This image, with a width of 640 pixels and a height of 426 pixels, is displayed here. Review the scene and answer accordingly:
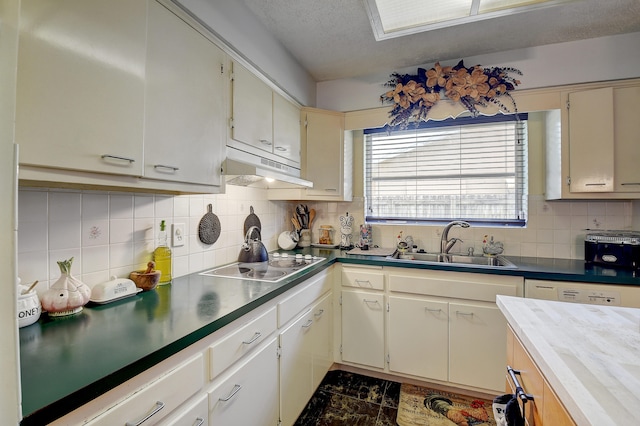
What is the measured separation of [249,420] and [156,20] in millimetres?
1642

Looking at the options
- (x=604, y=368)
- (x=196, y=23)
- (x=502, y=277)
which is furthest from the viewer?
(x=502, y=277)

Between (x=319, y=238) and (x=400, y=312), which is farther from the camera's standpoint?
(x=319, y=238)

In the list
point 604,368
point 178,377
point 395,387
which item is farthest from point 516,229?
point 178,377

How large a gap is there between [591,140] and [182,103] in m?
2.46

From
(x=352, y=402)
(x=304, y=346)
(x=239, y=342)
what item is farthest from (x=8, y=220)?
(x=352, y=402)

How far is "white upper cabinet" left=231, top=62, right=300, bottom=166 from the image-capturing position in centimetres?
164

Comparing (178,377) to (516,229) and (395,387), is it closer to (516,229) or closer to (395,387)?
(395,387)

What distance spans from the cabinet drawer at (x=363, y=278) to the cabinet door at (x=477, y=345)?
49 cm

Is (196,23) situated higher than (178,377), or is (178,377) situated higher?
(196,23)

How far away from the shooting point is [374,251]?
8.09 feet

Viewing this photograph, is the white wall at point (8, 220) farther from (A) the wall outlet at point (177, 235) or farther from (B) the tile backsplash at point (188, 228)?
(A) the wall outlet at point (177, 235)

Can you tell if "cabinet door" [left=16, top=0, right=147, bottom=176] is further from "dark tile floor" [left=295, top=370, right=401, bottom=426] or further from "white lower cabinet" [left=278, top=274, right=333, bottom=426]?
"dark tile floor" [left=295, top=370, right=401, bottom=426]

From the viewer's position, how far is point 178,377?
86cm

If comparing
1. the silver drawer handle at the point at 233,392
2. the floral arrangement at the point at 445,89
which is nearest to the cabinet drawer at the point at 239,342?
the silver drawer handle at the point at 233,392
